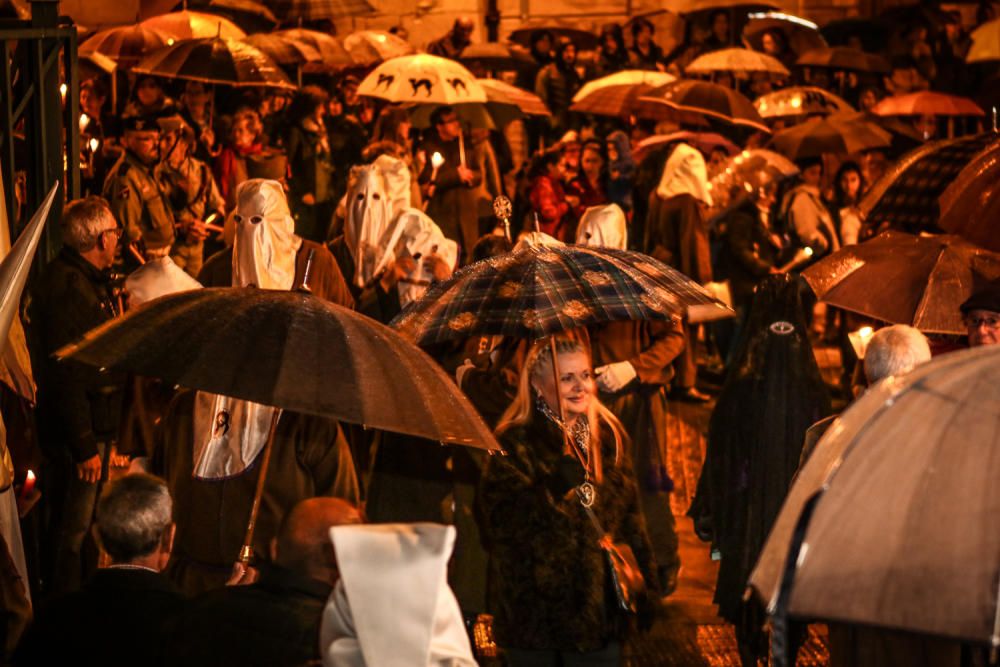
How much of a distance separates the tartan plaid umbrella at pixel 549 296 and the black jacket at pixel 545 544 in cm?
45

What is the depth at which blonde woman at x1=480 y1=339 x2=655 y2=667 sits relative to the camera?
662 cm

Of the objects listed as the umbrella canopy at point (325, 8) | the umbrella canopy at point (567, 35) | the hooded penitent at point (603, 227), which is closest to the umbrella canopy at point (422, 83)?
the umbrella canopy at point (325, 8)

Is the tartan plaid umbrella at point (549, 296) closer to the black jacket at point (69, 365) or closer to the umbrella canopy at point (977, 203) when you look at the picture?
the umbrella canopy at point (977, 203)

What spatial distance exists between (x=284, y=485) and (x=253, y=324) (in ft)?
4.63

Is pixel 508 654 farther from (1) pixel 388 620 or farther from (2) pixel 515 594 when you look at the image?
(1) pixel 388 620

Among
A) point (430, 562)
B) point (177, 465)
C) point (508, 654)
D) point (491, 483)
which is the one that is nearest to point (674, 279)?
point (491, 483)

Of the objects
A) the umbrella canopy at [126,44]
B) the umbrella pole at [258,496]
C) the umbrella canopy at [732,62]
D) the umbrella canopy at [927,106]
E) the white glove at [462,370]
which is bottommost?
the umbrella canopy at [927,106]

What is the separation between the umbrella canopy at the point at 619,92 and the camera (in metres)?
21.2

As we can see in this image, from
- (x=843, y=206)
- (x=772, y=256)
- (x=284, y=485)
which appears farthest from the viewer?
(x=843, y=206)

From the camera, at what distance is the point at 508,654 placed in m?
6.82

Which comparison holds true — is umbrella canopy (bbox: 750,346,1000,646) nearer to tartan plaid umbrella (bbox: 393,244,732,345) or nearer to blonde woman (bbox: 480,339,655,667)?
blonde woman (bbox: 480,339,655,667)

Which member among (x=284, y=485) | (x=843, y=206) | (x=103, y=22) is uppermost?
(x=103, y=22)

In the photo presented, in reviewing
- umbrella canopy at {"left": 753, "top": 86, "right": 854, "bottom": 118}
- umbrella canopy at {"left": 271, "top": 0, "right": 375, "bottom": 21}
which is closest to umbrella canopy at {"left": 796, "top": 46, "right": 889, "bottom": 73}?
umbrella canopy at {"left": 753, "top": 86, "right": 854, "bottom": 118}

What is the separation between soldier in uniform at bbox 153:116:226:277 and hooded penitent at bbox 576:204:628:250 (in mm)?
6199
